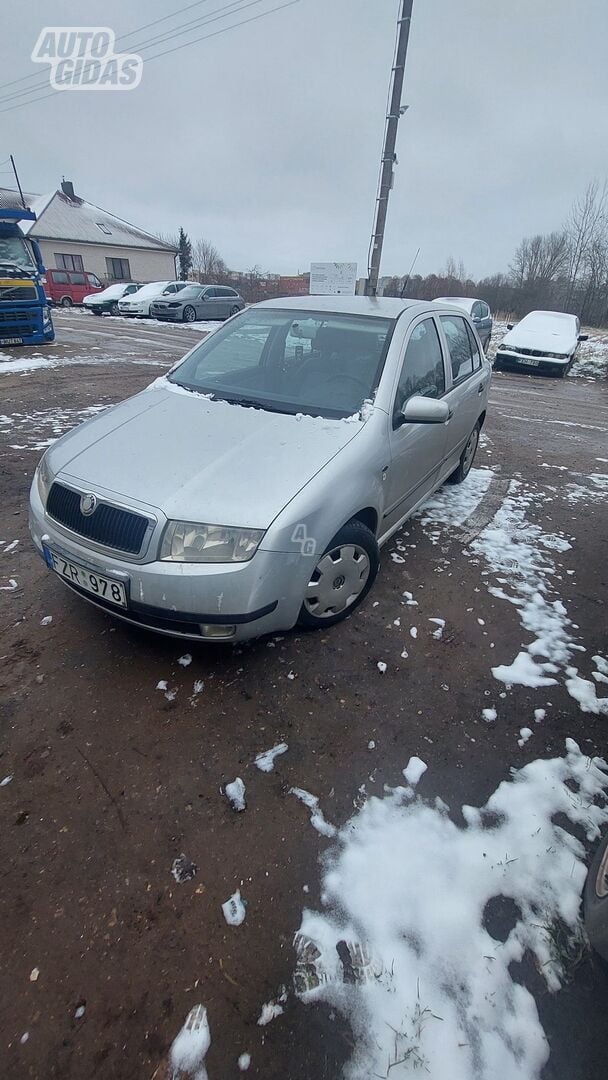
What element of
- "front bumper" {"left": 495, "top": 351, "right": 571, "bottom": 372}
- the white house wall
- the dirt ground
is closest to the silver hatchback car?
the dirt ground

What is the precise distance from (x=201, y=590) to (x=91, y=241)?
4211cm

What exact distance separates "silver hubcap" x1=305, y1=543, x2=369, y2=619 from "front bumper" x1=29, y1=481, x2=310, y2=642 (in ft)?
0.87

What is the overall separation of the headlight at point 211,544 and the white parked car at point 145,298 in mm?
21797

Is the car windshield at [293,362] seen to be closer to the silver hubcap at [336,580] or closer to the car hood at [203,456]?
the car hood at [203,456]

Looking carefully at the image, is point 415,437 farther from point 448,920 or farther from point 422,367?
point 448,920

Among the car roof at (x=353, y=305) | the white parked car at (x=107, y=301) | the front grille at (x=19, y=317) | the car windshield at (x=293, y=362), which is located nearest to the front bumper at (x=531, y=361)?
the car roof at (x=353, y=305)

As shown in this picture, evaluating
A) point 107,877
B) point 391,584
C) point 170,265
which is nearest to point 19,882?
point 107,877

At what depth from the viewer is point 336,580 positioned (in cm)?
269

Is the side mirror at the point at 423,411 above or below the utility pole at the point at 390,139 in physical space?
below

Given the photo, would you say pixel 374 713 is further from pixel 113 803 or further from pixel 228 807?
pixel 113 803

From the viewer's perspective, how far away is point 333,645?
278 cm

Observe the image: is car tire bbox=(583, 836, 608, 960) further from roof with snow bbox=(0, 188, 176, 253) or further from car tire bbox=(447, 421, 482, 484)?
roof with snow bbox=(0, 188, 176, 253)

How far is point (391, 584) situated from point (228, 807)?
1866 millimetres

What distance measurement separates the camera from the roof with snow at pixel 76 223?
34062 mm
